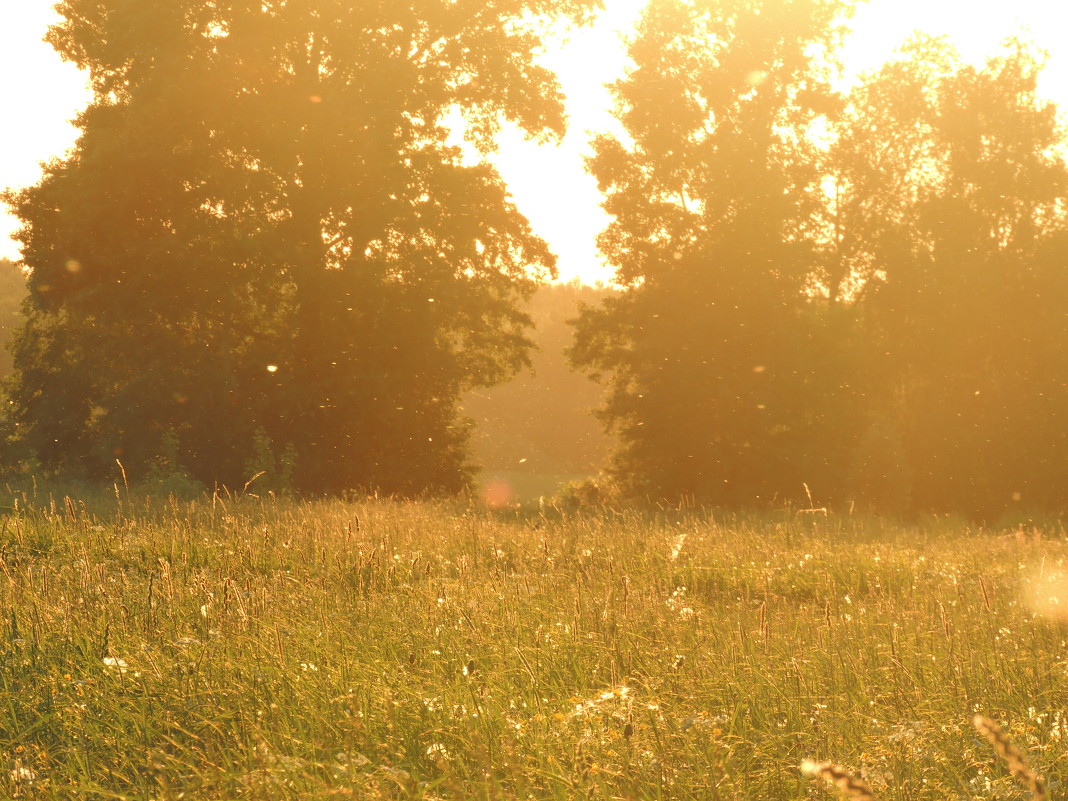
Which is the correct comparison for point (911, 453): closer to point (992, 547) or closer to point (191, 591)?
point (992, 547)

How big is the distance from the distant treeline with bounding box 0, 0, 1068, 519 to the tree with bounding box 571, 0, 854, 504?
0.26 ft

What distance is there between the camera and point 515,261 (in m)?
25.3

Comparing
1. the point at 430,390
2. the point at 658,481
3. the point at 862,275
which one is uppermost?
the point at 862,275

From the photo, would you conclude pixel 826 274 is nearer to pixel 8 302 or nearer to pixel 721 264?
pixel 721 264

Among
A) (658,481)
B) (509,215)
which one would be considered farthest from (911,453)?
(509,215)

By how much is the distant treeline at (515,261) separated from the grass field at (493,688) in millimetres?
15416

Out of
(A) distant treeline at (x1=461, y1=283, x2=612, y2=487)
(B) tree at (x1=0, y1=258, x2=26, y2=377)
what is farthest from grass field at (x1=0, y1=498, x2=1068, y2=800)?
(A) distant treeline at (x1=461, y1=283, x2=612, y2=487)

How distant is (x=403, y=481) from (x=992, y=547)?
1562cm

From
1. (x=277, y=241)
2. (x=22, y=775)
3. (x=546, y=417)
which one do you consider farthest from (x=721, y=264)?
(x=546, y=417)

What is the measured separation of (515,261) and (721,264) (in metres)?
5.61

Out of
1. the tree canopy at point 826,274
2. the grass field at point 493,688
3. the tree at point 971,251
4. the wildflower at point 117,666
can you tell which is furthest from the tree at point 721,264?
the wildflower at point 117,666

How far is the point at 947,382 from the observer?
3266 cm

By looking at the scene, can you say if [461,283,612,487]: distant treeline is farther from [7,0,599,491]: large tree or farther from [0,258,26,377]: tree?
[7,0,599,491]: large tree

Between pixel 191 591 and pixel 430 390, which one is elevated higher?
pixel 430 390
